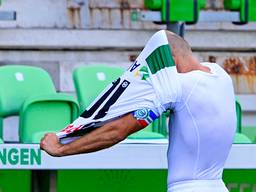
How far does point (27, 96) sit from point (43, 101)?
0.49 metres

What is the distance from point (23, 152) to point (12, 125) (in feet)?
12.9

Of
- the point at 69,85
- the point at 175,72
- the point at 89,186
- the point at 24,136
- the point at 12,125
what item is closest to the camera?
the point at 175,72

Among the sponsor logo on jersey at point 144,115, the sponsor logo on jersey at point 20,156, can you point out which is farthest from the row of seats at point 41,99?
the sponsor logo on jersey at point 144,115

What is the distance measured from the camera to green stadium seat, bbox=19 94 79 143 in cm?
664

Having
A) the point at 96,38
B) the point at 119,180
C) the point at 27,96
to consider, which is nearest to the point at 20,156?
the point at 119,180

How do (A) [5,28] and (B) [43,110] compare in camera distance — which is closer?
(B) [43,110]

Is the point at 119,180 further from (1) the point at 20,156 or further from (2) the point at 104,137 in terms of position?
(2) the point at 104,137

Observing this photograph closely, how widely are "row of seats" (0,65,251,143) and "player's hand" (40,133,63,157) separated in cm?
284

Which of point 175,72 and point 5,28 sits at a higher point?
point 175,72

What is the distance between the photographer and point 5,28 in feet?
34.5

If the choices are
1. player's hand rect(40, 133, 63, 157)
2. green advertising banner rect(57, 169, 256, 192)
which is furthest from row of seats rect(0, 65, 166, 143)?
player's hand rect(40, 133, 63, 157)

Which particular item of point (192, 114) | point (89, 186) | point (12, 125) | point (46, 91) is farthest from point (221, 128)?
point (12, 125)

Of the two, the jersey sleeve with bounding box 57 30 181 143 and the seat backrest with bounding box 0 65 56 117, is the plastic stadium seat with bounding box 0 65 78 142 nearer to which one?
the seat backrest with bounding box 0 65 56 117

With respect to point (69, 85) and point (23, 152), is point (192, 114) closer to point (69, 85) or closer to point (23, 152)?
point (23, 152)
